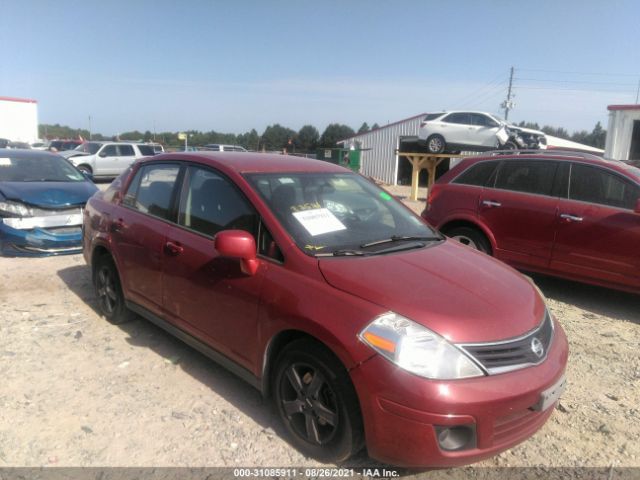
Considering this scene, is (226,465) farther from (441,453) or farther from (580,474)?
(580,474)

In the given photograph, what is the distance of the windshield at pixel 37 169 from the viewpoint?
299 inches

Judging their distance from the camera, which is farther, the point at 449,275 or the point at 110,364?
the point at 110,364

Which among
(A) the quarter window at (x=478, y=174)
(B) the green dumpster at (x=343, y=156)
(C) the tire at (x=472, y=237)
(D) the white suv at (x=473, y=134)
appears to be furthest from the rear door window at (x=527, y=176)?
(B) the green dumpster at (x=343, y=156)

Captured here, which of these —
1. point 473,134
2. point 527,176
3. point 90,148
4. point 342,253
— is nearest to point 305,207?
point 342,253

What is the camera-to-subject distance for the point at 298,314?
2580mm

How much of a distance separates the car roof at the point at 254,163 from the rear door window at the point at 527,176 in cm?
299

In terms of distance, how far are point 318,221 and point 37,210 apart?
5591 millimetres

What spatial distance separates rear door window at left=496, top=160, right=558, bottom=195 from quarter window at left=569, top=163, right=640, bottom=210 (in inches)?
10.1

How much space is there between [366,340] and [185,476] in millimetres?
1264

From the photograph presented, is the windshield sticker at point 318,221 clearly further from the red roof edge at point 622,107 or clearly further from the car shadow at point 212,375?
the red roof edge at point 622,107

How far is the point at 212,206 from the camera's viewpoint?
3.44 m

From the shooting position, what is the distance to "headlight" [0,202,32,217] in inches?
268

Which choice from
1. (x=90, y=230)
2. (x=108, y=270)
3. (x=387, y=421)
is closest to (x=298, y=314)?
(x=387, y=421)

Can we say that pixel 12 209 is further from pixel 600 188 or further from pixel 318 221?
pixel 600 188
